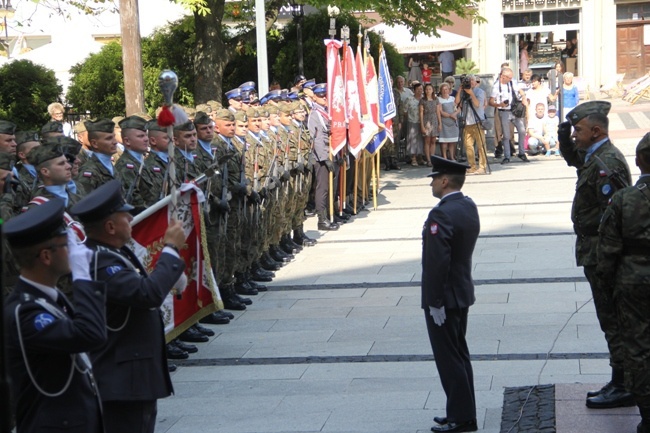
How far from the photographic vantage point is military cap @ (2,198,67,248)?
Answer: 13.4ft

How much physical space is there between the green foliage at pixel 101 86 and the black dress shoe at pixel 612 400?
15631 millimetres

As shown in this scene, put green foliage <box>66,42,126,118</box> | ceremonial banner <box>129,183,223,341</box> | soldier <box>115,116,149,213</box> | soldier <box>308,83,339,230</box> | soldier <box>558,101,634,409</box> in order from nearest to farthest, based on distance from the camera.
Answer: soldier <box>558,101,634,409</box> → ceremonial banner <box>129,183,223,341</box> → soldier <box>115,116,149,213</box> → soldier <box>308,83,339,230</box> → green foliage <box>66,42,126,118</box>

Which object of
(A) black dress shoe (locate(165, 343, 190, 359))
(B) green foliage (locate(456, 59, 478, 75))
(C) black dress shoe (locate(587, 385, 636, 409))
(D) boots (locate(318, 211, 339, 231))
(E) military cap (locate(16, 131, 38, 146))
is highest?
(B) green foliage (locate(456, 59, 478, 75))

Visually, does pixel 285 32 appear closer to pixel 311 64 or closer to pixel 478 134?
pixel 311 64

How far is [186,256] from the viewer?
8852 millimetres

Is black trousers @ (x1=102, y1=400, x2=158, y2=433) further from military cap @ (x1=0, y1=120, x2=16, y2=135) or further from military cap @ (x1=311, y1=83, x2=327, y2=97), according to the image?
military cap @ (x1=311, y1=83, x2=327, y2=97)

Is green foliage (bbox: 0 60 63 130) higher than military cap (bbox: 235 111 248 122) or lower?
higher

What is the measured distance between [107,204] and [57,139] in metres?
4.14

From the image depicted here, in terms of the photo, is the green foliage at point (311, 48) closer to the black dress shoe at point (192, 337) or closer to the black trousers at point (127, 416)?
the black dress shoe at point (192, 337)

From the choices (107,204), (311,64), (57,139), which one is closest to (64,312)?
(107,204)

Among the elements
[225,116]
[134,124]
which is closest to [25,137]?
[134,124]

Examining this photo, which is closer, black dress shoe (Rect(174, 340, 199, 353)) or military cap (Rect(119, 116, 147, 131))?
black dress shoe (Rect(174, 340, 199, 353))

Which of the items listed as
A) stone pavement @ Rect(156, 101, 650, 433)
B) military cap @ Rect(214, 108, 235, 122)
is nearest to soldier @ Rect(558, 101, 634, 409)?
stone pavement @ Rect(156, 101, 650, 433)

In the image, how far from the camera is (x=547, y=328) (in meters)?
9.48
